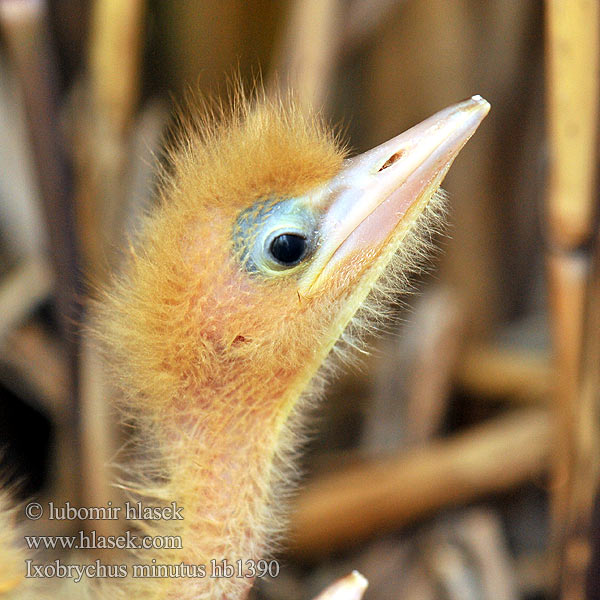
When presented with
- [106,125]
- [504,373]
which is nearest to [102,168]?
[106,125]

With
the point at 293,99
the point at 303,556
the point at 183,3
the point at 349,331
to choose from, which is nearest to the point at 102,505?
the point at 303,556

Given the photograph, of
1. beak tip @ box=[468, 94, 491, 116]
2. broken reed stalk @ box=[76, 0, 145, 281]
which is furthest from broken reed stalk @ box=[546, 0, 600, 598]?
broken reed stalk @ box=[76, 0, 145, 281]

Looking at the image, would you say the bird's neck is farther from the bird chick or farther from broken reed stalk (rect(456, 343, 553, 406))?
broken reed stalk (rect(456, 343, 553, 406))

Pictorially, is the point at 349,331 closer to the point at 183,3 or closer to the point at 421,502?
the point at 421,502

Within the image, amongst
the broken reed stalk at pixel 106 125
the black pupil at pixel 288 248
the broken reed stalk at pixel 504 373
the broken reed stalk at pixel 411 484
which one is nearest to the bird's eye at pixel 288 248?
the black pupil at pixel 288 248

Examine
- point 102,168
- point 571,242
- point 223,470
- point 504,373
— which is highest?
point 102,168

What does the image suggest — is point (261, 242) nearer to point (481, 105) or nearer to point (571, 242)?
point (481, 105)

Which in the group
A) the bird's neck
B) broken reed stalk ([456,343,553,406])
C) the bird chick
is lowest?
the bird's neck
